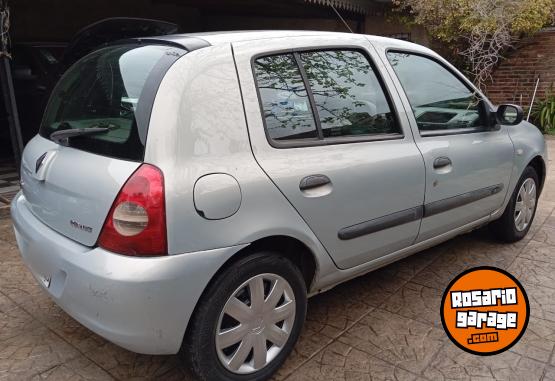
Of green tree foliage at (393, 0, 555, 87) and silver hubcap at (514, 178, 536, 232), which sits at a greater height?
green tree foliage at (393, 0, 555, 87)

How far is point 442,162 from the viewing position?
2.92 metres

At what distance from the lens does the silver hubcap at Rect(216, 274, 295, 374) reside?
207cm

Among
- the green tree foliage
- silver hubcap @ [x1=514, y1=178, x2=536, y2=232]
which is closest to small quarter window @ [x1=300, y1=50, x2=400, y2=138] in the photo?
silver hubcap @ [x1=514, y1=178, x2=536, y2=232]

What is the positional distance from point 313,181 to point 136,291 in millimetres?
931

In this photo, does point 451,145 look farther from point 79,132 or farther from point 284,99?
point 79,132

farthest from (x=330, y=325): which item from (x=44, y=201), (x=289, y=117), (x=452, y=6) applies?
(x=452, y=6)

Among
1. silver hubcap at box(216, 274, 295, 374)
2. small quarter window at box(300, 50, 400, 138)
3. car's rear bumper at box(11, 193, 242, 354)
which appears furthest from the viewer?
small quarter window at box(300, 50, 400, 138)

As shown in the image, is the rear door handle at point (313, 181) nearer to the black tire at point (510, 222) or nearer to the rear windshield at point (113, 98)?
the rear windshield at point (113, 98)

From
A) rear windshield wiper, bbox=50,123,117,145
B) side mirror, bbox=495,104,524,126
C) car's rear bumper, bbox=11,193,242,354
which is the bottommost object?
car's rear bumper, bbox=11,193,242,354

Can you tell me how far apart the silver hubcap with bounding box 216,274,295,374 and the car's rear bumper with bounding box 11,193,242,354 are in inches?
8.4

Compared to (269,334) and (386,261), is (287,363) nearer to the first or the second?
(269,334)

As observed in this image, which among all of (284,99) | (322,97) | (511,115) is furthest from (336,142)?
(511,115)

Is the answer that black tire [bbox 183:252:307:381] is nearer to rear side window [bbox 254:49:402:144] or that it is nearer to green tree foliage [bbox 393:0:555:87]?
rear side window [bbox 254:49:402:144]

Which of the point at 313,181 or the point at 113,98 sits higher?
the point at 113,98
